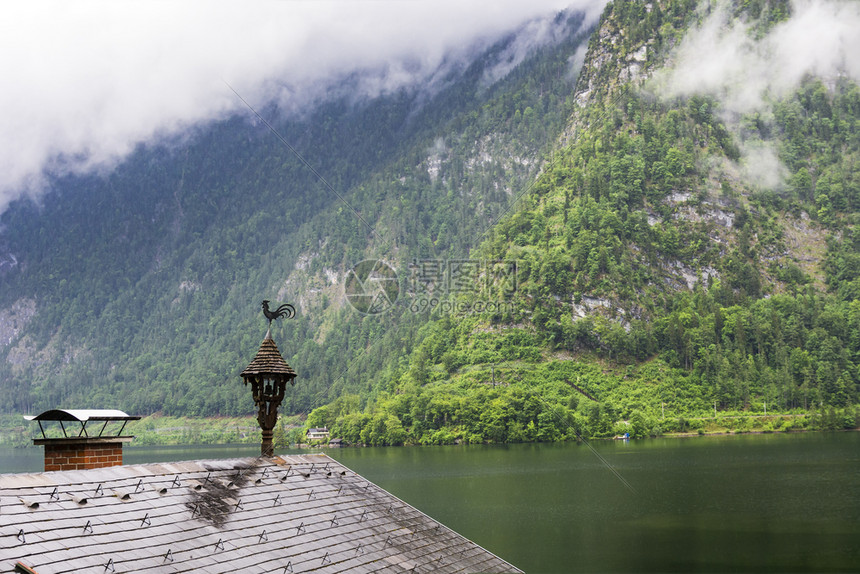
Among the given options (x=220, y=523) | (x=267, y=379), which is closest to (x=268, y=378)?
(x=267, y=379)

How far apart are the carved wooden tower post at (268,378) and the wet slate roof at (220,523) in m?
2.45

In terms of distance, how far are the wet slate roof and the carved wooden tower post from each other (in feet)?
8.04

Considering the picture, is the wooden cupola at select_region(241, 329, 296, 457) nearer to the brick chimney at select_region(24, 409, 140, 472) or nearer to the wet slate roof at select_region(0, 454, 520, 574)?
the wet slate roof at select_region(0, 454, 520, 574)

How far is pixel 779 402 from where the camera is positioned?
6924 inches

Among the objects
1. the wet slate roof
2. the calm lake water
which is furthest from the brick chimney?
the calm lake water

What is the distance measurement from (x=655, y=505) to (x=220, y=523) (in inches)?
2245

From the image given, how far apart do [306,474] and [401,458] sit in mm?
111887

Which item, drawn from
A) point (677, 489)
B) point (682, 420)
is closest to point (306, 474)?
Answer: point (677, 489)

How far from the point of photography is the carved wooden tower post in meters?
23.3

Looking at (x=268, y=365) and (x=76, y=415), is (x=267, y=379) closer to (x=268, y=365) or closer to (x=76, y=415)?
(x=268, y=365)

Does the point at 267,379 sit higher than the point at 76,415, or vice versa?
the point at 267,379

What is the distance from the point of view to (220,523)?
15.8 metres

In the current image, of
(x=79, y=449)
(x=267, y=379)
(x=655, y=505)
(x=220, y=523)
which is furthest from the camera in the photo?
(x=655, y=505)

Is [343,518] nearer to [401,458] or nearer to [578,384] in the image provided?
[401,458]
